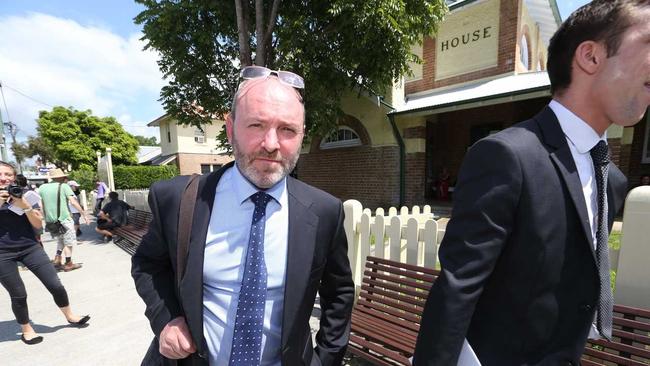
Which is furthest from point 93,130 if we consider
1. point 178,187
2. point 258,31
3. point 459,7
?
point 178,187

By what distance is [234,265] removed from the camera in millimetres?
1329

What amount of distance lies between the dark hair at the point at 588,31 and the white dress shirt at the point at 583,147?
0.11 m

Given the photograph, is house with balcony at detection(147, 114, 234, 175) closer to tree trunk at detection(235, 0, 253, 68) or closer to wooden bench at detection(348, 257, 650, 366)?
tree trunk at detection(235, 0, 253, 68)

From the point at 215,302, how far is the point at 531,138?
1.43 meters

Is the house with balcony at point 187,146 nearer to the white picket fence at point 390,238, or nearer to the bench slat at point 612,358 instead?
the white picket fence at point 390,238

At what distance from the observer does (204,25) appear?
7.29 metres

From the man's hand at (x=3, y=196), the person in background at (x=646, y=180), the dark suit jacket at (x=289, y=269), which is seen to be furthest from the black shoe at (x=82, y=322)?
the person in background at (x=646, y=180)

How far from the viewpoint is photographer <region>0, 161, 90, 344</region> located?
3.18 meters

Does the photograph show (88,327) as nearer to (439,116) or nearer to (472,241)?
(472,241)

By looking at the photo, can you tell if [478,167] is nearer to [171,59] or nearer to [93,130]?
[171,59]

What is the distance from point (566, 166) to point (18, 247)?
16.0 feet

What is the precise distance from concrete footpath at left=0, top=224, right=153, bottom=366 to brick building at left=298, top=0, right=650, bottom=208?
22.6 feet

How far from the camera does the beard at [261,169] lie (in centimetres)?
133

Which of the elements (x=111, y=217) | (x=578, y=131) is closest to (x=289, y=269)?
(x=578, y=131)
